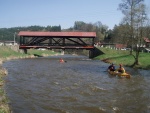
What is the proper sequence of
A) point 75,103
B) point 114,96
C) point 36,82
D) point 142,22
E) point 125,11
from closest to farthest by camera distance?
point 75,103 → point 114,96 → point 36,82 → point 142,22 → point 125,11

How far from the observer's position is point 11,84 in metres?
18.7

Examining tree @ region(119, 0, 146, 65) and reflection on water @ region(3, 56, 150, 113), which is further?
tree @ region(119, 0, 146, 65)

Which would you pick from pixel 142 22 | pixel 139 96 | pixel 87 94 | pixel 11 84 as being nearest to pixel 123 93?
pixel 139 96

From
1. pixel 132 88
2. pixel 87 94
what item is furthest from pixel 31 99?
pixel 132 88

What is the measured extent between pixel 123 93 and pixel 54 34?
4339 centimetres

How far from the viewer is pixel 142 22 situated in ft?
106

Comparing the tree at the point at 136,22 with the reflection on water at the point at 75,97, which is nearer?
the reflection on water at the point at 75,97

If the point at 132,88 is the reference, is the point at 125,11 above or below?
above

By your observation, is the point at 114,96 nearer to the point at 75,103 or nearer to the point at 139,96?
the point at 139,96

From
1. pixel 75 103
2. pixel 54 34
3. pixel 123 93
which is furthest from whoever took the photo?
pixel 54 34

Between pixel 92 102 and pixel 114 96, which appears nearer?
pixel 92 102

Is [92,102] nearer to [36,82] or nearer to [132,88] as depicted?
[132,88]

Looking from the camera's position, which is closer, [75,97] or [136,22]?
[75,97]

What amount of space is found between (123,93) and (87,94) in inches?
89.7
